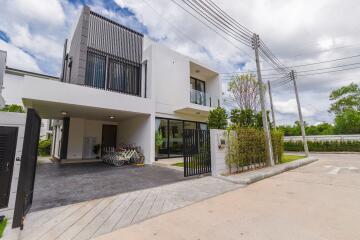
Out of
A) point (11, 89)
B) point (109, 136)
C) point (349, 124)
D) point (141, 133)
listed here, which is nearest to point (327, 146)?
point (349, 124)

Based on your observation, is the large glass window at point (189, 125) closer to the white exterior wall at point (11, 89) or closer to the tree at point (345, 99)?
the white exterior wall at point (11, 89)

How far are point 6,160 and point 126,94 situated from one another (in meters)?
6.98

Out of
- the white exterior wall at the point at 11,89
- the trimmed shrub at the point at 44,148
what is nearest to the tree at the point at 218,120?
the white exterior wall at the point at 11,89

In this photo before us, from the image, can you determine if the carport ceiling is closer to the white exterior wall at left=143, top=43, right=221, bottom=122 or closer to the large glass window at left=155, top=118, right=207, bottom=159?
the large glass window at left=155, top=118, right=207, bottom=159

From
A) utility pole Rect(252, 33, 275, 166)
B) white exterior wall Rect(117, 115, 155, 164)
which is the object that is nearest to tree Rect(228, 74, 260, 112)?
utility pole Rect(252, 33, 275, 166)

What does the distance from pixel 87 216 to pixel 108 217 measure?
0.37 metres

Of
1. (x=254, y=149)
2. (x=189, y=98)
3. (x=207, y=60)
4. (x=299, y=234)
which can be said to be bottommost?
(x=299, y=234)

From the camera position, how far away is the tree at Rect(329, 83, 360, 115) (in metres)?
26.1

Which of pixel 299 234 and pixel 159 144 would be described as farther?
pixel 159 144

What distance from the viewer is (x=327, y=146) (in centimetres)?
1811

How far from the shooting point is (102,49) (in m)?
10.2

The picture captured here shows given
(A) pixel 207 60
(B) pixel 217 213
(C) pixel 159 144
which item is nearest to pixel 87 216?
(B) pixel 217 213

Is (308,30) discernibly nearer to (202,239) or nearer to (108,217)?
(202,239)

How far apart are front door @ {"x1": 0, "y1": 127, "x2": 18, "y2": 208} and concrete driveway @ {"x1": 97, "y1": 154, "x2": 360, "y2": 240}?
1.81m
